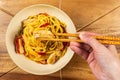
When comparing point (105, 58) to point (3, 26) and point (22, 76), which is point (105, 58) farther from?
point (3, 26)

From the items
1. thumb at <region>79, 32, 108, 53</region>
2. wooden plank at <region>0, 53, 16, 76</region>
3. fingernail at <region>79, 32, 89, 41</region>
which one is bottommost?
wooden plank at <region>0, 53, 16, 76</region>

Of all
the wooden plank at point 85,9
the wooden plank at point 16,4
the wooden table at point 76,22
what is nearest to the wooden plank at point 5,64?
the wooden table at point 76,22

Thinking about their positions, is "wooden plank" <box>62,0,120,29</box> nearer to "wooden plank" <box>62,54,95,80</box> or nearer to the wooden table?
the wooden table

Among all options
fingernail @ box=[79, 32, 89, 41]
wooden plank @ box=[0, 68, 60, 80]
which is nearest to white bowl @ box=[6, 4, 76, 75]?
wooden plank @ box=[0, 68, 60, 80]

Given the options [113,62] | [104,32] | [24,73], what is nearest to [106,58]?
[113,62]

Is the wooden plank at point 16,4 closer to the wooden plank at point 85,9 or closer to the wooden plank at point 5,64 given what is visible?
the wooden plank at point 85,9

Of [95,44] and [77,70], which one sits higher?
[95,44]

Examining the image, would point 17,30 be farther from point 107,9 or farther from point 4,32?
point 107,9

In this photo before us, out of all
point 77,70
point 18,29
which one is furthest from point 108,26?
point 18,29
